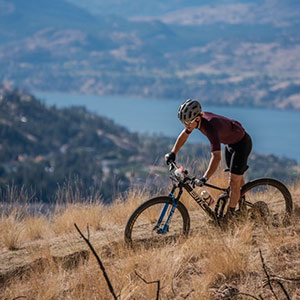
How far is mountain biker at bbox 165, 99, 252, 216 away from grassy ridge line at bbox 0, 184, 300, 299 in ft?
1.62

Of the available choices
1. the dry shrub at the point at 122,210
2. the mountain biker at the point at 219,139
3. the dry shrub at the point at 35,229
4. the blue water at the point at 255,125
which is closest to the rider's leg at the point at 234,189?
the mountain biker at the point at 219,139

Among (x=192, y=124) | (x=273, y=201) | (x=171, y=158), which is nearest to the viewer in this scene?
(x=192, y=124)

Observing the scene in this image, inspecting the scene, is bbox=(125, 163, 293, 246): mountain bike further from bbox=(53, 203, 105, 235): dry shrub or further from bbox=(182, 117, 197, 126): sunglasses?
bbox=(53, 203, 105, 235): dry shrub

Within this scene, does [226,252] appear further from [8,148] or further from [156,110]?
[156,110]

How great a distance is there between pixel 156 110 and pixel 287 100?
5136 centimetres

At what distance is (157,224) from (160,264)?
87 cm

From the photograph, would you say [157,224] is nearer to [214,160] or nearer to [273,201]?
[214,160]

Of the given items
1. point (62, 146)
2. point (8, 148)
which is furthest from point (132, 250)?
point (62, 146)

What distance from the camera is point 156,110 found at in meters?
196

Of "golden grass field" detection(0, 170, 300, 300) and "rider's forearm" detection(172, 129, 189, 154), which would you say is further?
"rider's forearm" detection(172, 129, 189, 154)

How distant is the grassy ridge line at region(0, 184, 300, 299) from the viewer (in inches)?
171

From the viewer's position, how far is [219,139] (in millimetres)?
5035

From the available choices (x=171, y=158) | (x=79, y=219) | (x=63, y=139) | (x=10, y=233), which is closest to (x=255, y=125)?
(x=63, y=139)

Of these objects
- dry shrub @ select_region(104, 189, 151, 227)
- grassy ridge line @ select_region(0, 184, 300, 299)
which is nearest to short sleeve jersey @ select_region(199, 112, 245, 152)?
grassy ridge line @ select_region(0, 184, 300, 299)
